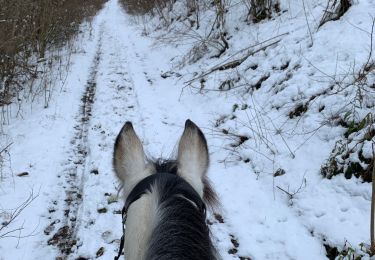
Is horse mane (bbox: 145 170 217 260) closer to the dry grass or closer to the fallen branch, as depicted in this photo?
the dry grass

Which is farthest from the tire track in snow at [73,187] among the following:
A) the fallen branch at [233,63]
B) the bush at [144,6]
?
the bush at [144,6]

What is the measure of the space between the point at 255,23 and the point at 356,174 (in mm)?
5481

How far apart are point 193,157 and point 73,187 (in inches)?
118

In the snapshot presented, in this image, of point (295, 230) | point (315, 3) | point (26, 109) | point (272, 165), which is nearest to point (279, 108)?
point (272, 165)

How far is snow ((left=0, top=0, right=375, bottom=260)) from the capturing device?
3480mm

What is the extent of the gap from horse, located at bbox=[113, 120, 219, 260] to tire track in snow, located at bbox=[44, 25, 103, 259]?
2102 mm

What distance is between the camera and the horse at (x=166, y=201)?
3.72 ft

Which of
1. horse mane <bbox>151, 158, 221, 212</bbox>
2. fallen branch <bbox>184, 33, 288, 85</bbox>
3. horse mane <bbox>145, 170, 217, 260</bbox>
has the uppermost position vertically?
horse mane <bbox>145, 170, 217, 260</bbox>

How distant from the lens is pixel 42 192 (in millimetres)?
4125

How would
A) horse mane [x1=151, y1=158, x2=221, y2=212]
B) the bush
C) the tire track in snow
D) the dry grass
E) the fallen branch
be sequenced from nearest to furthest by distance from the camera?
horse mane [x1=151, y1=158, x2=221, y2=212] → the tire track in snow → the dry grass → the fallen branch → the bush

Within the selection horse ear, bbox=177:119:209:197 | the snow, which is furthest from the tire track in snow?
horse ear, bbox=177:119:209:197

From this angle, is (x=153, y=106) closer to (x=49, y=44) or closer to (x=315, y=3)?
(x=315, y=3)

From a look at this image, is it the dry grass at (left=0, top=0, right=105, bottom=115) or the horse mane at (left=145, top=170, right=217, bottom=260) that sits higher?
the horse mane at (left=145, top=170, right=217, bottom=260)

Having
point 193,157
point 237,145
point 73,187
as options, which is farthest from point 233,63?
point 193,157
